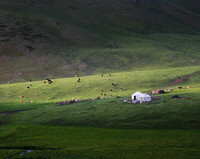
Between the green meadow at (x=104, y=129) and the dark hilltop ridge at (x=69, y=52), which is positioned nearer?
the green meadow at (x=104, y=129)

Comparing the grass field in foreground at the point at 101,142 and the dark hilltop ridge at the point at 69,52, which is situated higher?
the dark hilltop ridge at the point at 69,52

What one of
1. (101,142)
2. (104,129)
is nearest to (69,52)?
(104,129)

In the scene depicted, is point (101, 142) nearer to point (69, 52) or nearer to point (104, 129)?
point (104, 129)

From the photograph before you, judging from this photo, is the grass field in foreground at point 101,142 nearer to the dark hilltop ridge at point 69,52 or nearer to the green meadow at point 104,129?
the green meadow at point 104,129

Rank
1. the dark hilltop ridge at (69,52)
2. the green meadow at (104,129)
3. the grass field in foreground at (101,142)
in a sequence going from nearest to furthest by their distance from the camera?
1. the grass field in foreground at (101,142)
2. the green meadow at (104,129)
3. the dark hilltop ridge at (69,52)

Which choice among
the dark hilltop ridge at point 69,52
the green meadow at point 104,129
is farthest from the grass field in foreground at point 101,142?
the dark hilltop ridge at point 69,52

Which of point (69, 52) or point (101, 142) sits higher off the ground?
point (69, 52)

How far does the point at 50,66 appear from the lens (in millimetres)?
142000

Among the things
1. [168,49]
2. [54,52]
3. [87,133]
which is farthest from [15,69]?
[87,133]

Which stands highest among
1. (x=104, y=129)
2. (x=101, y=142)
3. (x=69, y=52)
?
(x=69, y=52)

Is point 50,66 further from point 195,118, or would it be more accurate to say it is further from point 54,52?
point 195,118

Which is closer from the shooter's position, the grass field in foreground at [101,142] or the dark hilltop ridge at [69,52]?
the grass field in foreground at [101,142]

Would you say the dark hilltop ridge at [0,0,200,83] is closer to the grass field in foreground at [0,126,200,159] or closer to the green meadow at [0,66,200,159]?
the green meadow at [0,66,200,159]

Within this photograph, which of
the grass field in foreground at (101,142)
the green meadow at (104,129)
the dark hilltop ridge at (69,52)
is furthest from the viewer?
the dark hilltop ridge at (69,52)
